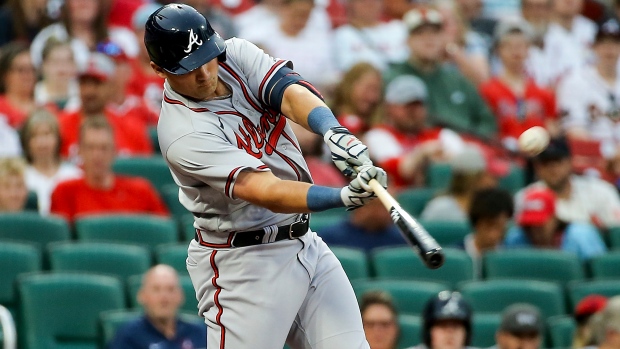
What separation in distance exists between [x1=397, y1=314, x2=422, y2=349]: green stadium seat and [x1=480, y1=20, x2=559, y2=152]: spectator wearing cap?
337 centimetres

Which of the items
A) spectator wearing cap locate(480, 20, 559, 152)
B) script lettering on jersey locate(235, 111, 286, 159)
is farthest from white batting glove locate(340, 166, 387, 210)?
spectator wearing cap locate(480, 20, 559, 152)

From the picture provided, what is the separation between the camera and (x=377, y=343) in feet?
19.8

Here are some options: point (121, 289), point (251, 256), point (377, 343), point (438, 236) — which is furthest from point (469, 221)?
point (251, 256)

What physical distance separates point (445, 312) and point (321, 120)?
240cm

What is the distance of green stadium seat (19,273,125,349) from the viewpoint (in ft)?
20.6

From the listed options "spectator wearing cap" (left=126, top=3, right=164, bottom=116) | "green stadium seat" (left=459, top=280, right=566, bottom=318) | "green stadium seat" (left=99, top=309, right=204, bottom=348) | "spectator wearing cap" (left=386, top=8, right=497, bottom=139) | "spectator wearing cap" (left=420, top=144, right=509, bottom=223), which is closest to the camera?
"green stadium seat" (left=99, top=309, right=204, bottom=348)

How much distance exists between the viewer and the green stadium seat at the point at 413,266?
7012 mm

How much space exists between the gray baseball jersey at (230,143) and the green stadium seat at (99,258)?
9.11 feet

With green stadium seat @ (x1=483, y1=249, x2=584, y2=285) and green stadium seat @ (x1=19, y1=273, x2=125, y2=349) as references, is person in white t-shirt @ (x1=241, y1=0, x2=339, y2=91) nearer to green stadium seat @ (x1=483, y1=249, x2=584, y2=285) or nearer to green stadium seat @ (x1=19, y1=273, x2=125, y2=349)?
green stadium seat @ (x1=483, y1=249, x2=584, y2=285)

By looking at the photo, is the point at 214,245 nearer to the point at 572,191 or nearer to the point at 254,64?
the point at 254,64

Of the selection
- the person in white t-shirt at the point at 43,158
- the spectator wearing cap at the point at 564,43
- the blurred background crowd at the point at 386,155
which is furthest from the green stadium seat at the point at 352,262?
the spectator wearing cap at the point at 564,43

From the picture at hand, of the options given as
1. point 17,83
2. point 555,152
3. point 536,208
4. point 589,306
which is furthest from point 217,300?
point 17,83

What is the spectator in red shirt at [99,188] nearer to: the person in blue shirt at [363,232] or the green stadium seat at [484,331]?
the person in blue shirt at [363,232]

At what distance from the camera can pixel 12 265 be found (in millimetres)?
6523
